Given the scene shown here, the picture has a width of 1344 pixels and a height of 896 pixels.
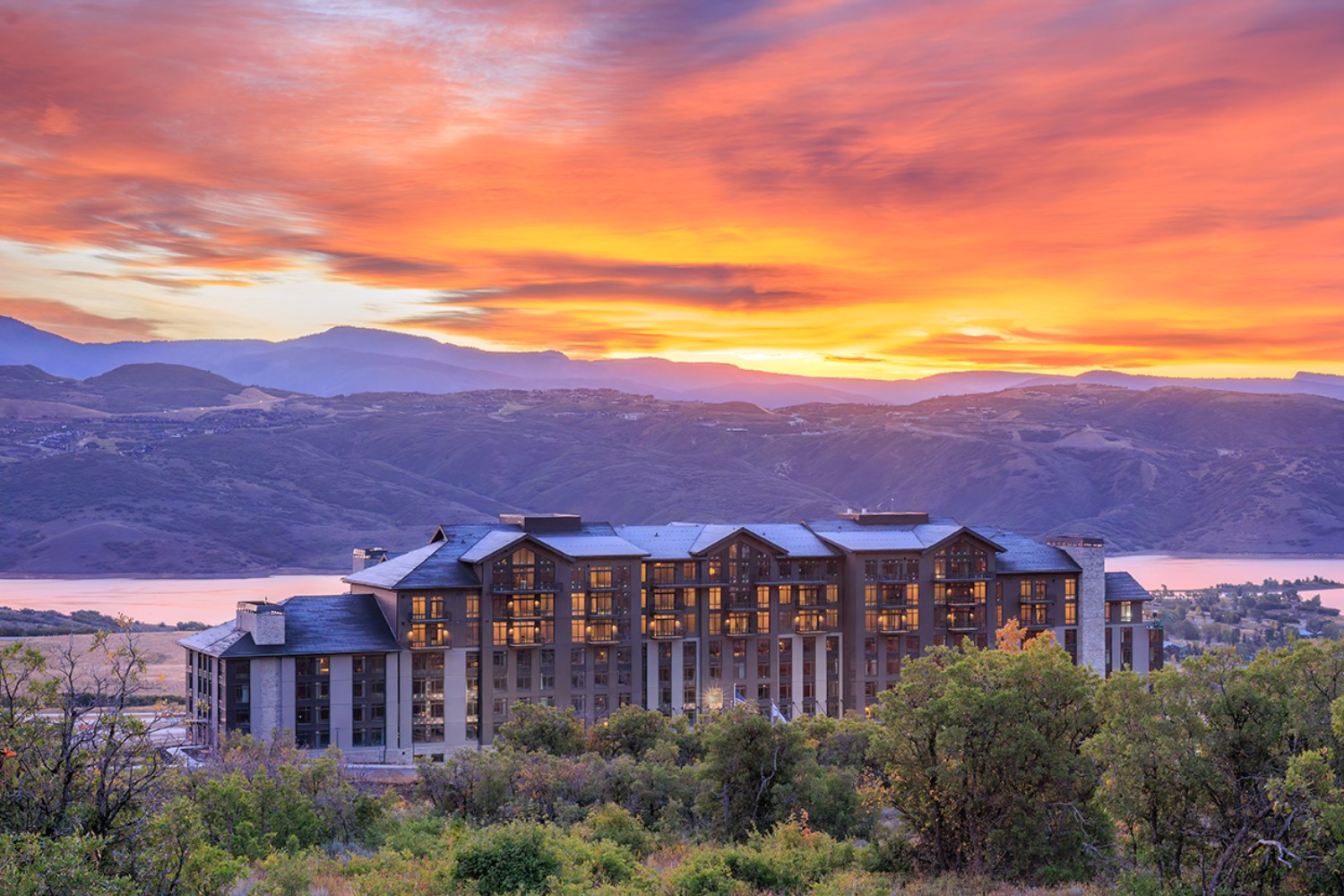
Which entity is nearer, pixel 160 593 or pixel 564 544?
pixel 564 544

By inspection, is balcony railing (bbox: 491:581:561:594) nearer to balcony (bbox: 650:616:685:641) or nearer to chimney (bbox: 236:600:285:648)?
balcony (bbox: 650:616:685:641)

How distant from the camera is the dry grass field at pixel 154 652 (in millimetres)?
81000

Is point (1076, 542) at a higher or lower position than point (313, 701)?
higher

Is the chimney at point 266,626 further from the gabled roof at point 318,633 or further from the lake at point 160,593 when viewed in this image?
the lake at point 160,593

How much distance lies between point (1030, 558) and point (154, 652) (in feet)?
198

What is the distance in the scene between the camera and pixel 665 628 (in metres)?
67.2

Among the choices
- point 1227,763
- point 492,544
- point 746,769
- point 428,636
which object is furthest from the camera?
point 492,544

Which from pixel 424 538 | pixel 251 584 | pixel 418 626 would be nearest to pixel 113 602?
pixel 251 584

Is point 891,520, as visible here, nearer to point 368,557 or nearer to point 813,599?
point 813,599

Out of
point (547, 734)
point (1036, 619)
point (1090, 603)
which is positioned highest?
point (1090, 603)

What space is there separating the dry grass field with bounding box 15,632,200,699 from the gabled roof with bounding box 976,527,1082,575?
4702 cm

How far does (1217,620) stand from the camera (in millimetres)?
126000

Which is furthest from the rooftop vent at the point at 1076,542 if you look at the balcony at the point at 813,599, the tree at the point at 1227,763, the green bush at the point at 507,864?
the green bush at the point at 507,864

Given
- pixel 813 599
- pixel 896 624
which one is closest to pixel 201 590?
pixel 813 599
